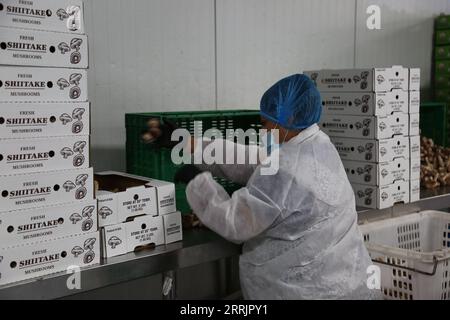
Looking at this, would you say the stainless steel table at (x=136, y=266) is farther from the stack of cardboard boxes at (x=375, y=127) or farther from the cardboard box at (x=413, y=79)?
the cardboard box at (x=413, y=79)

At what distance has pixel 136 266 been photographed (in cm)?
179

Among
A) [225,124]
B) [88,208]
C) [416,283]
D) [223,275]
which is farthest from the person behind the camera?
[223,275]

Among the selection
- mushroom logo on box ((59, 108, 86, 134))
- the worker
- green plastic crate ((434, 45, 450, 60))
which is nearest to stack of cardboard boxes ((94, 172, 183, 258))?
the worker

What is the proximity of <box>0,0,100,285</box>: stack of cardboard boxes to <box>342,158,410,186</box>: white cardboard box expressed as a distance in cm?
139

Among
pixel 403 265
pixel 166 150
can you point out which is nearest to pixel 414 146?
pixel 403 265

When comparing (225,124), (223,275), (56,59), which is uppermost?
(56,59)

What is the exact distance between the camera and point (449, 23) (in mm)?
3979

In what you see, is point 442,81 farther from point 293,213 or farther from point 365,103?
point 293,213

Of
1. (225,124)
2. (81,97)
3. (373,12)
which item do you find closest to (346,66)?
(373,12)

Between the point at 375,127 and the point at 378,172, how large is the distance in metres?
0.22

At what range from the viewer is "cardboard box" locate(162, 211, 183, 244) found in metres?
1.95

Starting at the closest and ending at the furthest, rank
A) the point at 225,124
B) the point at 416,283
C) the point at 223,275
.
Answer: the point at 416,283
the point at 225,124
the point at 223,275
